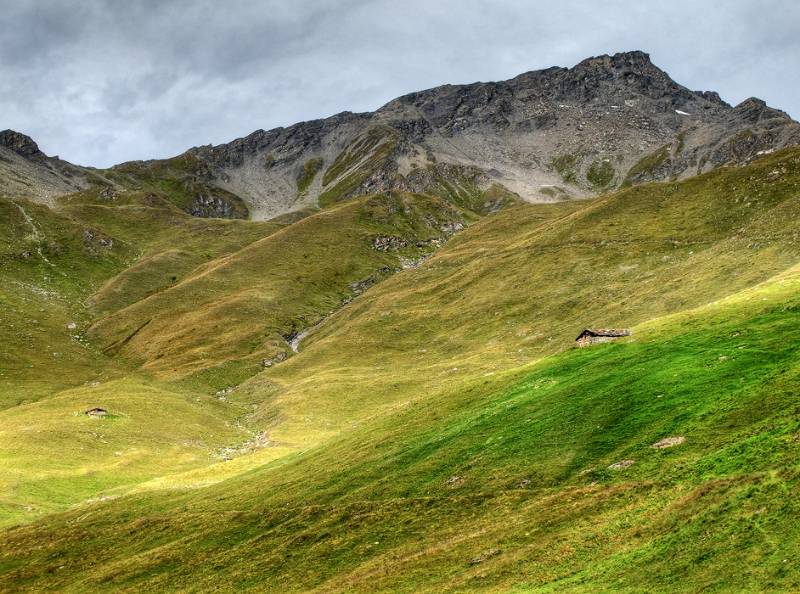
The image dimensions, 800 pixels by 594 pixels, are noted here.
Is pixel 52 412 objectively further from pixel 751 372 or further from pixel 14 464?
pixel 751 372

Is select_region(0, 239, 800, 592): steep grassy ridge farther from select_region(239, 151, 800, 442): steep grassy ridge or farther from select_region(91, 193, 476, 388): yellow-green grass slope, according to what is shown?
select_region(91, 193, 476, 388): yellow-green grass slope

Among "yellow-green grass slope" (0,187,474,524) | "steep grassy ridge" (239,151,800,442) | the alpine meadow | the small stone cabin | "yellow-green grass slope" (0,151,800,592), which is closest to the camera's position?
"yellow-green grass slope" (0,151,800,592)

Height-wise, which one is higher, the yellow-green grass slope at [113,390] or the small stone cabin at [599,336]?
the yellow-green grass slope at [113,390]

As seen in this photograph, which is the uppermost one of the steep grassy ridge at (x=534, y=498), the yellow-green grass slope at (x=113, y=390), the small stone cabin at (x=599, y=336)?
the yellow-green grass slope at (x=113, y=390)

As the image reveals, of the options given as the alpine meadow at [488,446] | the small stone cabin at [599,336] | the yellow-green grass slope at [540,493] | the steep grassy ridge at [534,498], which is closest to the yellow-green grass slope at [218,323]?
the alpine meadow at [488,446]

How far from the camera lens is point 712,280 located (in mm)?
83562

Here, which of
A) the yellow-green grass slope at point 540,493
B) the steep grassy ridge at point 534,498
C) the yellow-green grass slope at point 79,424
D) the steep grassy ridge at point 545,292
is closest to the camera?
the steep grassy ridge at point 534,498

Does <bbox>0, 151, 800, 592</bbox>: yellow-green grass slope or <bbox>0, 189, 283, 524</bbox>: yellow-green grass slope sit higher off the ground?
<bbox>0, 189, 283, 524</bbox>: yellow-green grass slope

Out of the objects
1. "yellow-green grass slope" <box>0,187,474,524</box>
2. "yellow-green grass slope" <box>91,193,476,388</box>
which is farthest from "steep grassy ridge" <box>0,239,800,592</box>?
"yellow-green grass slope" <box>91,193,476,388</box>

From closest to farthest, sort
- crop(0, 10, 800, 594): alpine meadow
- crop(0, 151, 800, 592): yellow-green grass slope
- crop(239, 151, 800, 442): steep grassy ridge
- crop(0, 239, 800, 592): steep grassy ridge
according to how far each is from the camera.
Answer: crop(0, 239, 800, 592): steep grassy ridge → crop(0, 151, 800, 592): yellow-green grass slope → crop(0, 10, 800, 594): alpine meadow → crop(239, 151, 800, 442): steep grassy ridge

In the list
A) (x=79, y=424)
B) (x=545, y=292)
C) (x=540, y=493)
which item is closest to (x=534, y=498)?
(x=540, y=493)

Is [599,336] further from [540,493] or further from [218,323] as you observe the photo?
[218,323]

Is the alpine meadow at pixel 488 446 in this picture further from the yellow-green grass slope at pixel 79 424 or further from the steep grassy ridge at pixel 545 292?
the steep grassy ridge at pixel 545 292

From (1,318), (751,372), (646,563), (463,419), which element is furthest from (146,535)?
(1,318)
